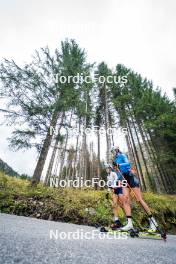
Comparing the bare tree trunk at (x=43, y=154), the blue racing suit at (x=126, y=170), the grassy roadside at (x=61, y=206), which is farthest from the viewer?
the bare tree trunk at (x=43, y=154)

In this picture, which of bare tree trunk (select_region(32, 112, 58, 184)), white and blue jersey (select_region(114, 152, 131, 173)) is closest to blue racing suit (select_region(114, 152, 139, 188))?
white and blue jersey (select_region(114, 152, 131, 173))

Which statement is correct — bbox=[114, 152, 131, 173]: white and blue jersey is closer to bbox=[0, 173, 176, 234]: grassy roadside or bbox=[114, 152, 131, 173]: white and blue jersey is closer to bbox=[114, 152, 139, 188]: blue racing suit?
bbox=[114, 152, 139, 188]: blue racing suit

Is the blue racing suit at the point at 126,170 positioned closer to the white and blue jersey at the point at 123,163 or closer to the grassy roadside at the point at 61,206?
the white and blue jersey at the point at 123,163

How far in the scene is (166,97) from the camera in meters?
27.4

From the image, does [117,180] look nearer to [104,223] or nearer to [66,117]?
[104,223]

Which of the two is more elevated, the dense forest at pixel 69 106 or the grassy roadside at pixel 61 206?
the dense forest at pixel 69 106

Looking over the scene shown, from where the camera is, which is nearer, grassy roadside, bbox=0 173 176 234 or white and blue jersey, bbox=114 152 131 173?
white and blue jersey, bbox=114 152 131 173

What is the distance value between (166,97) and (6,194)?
25.1m

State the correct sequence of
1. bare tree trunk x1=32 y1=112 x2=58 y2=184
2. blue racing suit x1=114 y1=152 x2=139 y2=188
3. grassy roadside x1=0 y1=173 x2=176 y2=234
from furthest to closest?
bare tree trunk x1=32 y1=112 x2=58 y2=184 → grassy roadside x1=0 y1=173 x2=176 y2=234 → blue racing suit x1=114 y1=152 x2=139 y2=188

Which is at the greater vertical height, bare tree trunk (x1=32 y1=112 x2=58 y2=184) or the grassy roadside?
bare tree trunk (x1=32 y1=112 x2=58 y2=184)

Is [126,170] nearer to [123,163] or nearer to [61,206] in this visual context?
[123,163]

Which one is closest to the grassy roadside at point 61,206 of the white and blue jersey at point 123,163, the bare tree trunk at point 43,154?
the bare tree trunk at point 43,154

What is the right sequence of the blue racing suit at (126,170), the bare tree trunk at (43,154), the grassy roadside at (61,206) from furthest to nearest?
the bare tree trunk at (43,154)
the grassy roadside at (61,206)
the blue racing suit at (126,170)

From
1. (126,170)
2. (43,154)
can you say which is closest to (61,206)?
(126,170)
